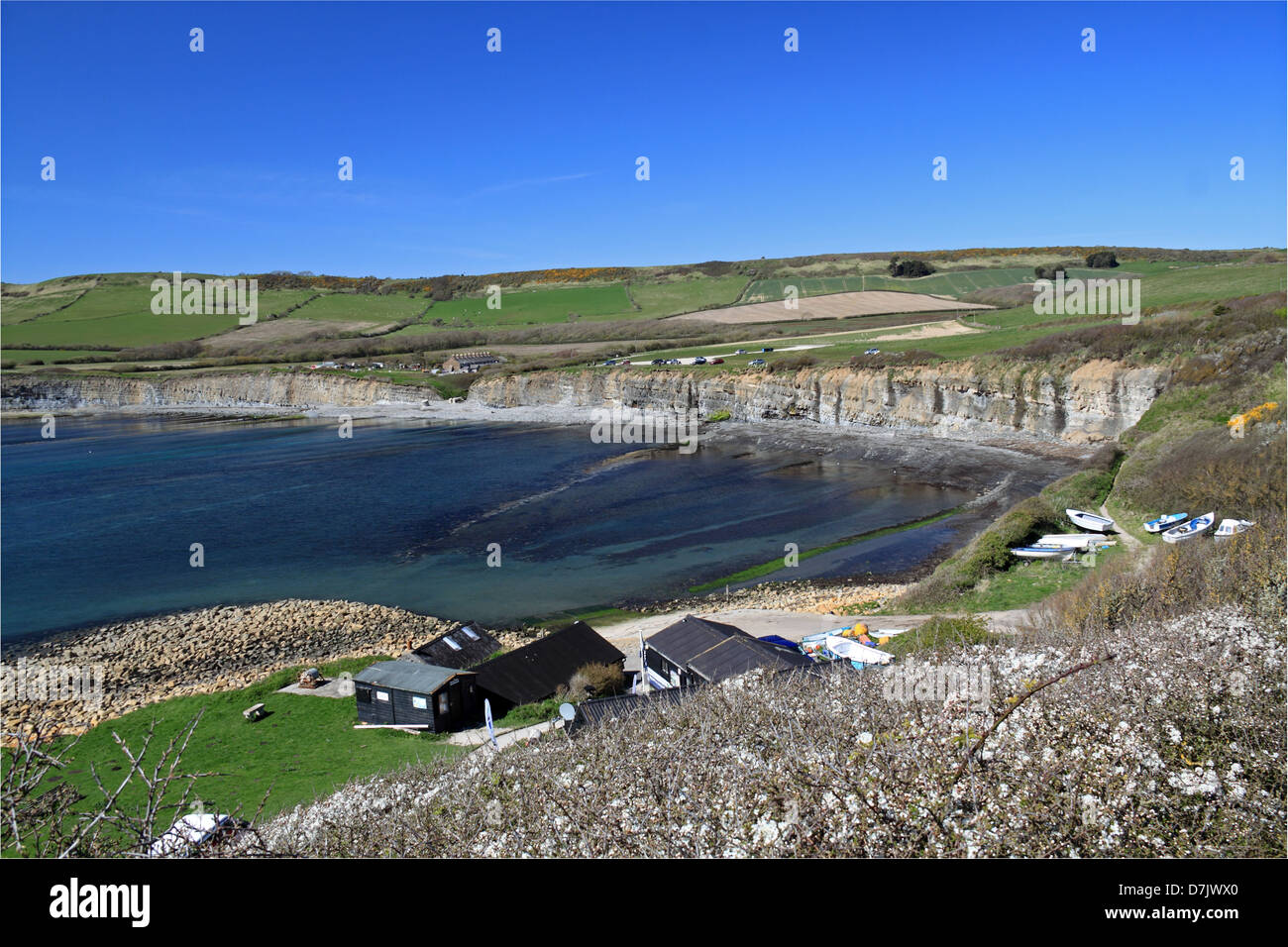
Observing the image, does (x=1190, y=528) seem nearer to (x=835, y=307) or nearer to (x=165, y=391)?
(x=835, y=307)

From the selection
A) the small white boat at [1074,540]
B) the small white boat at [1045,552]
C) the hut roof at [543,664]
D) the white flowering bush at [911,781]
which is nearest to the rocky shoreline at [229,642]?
the small white boat at [1045,552]

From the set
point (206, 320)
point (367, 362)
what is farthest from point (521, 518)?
point (206, 320)

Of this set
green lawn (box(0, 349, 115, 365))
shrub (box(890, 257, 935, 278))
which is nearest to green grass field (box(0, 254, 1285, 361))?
green lawn (box(0, 349, 115, 365))

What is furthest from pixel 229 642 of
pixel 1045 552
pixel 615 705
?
pixel 1045 552

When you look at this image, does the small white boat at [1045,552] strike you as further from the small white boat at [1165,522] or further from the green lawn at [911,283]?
the green lawn at [911,283]

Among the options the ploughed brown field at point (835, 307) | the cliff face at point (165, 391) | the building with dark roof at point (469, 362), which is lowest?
the cliff face at point (165, 391)
